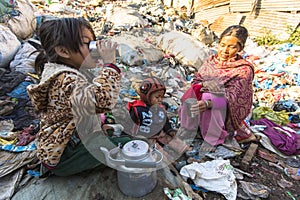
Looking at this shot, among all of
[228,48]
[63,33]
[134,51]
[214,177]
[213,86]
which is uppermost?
[63,33]

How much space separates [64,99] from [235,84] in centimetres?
159

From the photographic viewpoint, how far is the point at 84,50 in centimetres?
120

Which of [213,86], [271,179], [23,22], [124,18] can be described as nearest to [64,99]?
[213,86]

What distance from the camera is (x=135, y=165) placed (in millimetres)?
1191

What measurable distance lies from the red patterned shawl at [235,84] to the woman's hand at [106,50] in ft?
4.09

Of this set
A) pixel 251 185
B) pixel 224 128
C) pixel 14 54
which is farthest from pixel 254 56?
pixel 14 54

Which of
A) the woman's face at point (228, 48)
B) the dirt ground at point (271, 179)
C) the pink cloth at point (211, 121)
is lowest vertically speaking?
the dirt ground at point (271, 179)

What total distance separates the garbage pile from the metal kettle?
0.55 feet

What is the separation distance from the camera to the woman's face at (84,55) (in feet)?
3.88

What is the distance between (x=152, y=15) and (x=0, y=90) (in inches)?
205

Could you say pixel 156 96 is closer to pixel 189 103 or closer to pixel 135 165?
pixel 189 103

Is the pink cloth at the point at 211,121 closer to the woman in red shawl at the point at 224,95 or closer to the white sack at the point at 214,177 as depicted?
the woman in red shawl at the point at 224,95

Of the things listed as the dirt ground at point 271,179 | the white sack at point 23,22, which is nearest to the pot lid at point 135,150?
the dirt ground at point 271,179

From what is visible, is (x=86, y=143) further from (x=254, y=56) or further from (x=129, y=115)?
(x=254, y=56)
